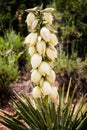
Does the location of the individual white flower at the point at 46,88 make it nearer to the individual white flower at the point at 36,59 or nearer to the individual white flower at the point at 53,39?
the individual white flower at the point at 36,59

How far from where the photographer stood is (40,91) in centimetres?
323

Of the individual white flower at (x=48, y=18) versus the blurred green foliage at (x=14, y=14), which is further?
the blurred green foliage at (x=14, y=14)

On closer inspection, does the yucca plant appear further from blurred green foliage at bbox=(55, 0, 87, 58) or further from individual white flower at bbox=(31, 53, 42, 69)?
blurred green foliage at bbox=(55, 0, 87, 58)

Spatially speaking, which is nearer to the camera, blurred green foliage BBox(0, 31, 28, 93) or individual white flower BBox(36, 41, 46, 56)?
individual white flower BBox(36, 41, 46, 56)

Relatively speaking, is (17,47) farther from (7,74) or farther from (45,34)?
(45,34)

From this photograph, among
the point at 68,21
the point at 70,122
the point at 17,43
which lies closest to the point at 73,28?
the point at 68,21

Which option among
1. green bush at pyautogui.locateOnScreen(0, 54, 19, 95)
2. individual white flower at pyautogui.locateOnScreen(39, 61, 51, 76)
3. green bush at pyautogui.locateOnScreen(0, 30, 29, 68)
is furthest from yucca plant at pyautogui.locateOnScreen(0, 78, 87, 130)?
green bush at pyautogui.locateOnScreen(0, 30, 29, 68)

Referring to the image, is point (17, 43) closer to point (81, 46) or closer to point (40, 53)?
point (81, 46)

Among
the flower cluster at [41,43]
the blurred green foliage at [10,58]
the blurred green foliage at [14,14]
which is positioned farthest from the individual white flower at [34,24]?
the blurred green foliage at [14,14]

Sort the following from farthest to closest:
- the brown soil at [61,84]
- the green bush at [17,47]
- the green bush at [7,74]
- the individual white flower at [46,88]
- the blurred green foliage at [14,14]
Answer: the blurred green foliage at [14,14] → the green bush at [17,47] → the brown soil at [61,84] → the green bush at [7,74] → the individual white flower at [46,88]

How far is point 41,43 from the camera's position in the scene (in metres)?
3.07

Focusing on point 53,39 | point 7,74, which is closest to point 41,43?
point 53,39

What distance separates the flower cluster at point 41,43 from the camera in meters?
3.07

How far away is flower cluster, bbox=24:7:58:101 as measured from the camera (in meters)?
3.07
